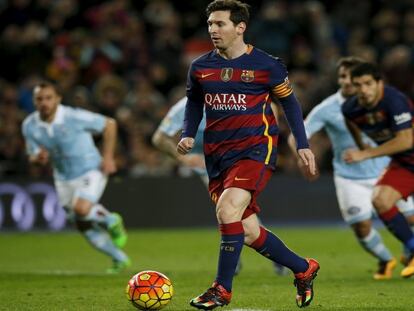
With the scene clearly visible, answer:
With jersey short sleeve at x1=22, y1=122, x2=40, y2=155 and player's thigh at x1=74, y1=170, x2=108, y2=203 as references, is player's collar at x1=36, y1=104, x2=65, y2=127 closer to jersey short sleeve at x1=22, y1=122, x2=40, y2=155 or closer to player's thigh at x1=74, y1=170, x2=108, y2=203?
jersey short sleeve at x1=22, y1=122, x2=40, y2=155

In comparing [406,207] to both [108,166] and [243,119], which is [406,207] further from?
[243,119]

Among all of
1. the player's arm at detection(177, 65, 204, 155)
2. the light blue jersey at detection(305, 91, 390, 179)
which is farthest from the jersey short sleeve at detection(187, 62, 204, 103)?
the light blue jersey at detection(305, 91, 390, 179)

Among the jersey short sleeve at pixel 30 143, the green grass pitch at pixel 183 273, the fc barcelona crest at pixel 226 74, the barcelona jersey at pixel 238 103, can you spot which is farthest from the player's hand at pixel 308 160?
the jersey short sleeve at pixel 30 143

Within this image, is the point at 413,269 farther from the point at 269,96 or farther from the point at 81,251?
the point at 81,251

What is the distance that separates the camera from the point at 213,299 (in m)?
7.30

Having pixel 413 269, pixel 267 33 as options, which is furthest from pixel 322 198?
pixel 413 269

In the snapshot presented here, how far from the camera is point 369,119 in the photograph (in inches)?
404

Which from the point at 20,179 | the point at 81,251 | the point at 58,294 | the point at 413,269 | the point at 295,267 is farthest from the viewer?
the point at 20,179

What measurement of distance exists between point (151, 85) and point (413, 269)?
10.5 metres

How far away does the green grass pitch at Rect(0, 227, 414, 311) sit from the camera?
8.26 metres

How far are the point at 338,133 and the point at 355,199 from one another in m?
0.76

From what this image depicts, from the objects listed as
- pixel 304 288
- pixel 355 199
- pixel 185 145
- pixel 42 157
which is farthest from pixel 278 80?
pixel 42 157

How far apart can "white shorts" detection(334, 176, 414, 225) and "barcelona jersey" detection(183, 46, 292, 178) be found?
333 centimetres

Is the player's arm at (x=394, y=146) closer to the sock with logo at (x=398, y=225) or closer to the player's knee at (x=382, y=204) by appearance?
the player's knee at (x=382, y=204)
